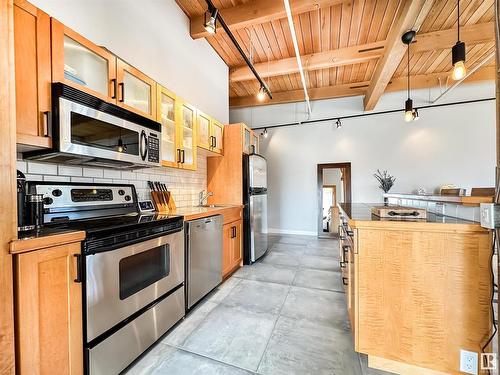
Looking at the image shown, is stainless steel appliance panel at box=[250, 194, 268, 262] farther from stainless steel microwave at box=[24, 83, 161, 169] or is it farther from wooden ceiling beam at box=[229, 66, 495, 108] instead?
wooden ceiling beam at box=[229, 66, 495, 108]

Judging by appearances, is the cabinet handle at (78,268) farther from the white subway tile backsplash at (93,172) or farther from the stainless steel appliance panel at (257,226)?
the stainless steel appliance panel at (257,226)

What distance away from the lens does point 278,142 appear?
6.05 m

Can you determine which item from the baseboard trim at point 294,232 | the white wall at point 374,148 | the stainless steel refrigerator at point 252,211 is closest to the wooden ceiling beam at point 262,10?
the stainless steel refrigerator at point 252,211

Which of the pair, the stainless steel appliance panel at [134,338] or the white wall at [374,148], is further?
the white wall at [374,148]

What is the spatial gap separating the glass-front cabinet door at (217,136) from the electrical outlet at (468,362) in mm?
3099

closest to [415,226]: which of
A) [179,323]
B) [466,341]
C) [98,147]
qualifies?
[466,341]

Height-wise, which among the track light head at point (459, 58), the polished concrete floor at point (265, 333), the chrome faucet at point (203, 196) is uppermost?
the track light head at point (459, 58)

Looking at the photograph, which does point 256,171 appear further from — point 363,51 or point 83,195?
point 363,51

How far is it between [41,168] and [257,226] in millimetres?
2851

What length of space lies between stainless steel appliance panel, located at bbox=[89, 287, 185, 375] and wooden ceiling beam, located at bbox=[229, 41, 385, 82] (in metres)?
3.98

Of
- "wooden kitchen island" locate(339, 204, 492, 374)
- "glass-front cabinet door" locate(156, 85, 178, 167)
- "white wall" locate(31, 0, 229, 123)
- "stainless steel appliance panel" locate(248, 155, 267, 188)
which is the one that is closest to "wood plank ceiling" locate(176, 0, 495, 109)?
"white wall" locate(31, 0, 229, 123)

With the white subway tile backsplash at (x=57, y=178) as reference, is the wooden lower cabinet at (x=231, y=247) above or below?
below

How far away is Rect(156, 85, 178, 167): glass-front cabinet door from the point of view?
2314 mm

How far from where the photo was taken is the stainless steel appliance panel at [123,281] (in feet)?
4.16
